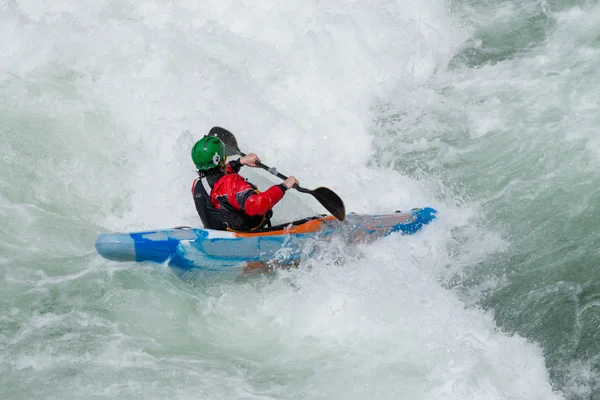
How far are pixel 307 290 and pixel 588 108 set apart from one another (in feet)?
12.6

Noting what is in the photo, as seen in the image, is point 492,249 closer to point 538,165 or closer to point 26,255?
point 538,165

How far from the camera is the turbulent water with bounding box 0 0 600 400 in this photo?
570 centimetres

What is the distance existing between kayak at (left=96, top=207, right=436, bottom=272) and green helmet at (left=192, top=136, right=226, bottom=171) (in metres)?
0.57

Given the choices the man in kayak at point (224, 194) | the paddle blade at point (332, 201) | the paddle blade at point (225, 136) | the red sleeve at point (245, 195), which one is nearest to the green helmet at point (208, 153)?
the man in kayak at point (224, 194)

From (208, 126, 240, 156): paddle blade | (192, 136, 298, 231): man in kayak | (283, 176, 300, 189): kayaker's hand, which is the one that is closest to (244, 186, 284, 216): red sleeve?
(192, 136, 298, 231): man in kayak

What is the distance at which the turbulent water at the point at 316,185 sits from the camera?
5.70 metres

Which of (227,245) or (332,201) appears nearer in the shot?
(227,245)

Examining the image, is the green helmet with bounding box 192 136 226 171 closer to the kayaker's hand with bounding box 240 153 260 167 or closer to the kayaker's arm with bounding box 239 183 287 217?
the kayaker's arm with bounding box 239 183 287 217

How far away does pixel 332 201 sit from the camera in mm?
6730

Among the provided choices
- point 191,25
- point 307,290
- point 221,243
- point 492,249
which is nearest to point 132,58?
point 191,25

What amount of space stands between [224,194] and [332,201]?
0.96 meters

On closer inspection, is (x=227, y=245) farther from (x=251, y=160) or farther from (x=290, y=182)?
(x=251, y=160)

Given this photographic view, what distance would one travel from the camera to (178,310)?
6352 millimetres

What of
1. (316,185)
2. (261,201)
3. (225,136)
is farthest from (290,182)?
(316,185)
